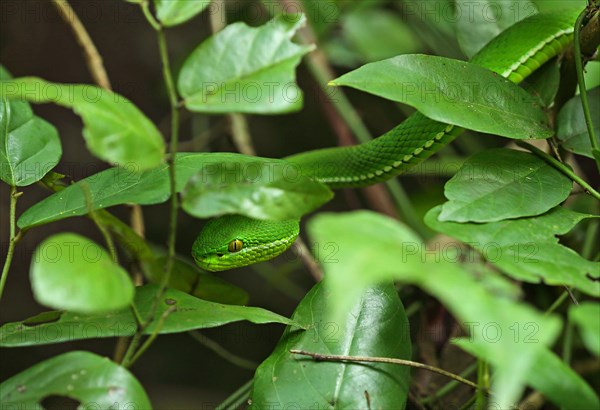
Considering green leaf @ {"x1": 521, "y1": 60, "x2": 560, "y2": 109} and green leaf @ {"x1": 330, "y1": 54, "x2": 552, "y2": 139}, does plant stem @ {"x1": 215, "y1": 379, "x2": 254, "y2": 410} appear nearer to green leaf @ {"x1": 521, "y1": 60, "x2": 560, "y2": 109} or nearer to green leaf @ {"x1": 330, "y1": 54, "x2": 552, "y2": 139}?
green leaf @ {"x1": 330, "y1": 54, "x2": 552, "y2": 139}

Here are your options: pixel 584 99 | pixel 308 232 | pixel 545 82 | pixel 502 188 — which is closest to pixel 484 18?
pixel 545 82

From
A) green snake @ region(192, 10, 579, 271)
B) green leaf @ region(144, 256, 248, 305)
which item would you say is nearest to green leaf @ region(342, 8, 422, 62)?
green snake @ region(192, 10, 579, 271)

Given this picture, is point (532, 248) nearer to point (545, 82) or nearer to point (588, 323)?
point (588, 323)

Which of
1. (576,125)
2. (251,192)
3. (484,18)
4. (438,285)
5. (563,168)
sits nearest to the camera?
(438,285)

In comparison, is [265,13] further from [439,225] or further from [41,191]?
[439,225]

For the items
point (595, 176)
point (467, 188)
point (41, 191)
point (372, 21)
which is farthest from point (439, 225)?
point (41, 191)
